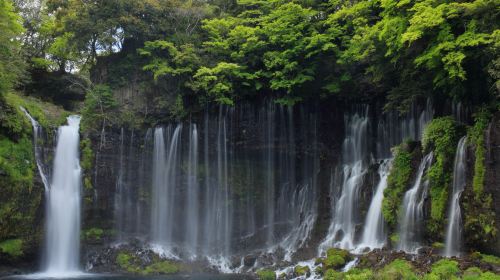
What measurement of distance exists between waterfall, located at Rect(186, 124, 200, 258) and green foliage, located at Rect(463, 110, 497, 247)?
14.6 meters

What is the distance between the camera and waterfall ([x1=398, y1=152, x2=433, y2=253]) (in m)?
18.3

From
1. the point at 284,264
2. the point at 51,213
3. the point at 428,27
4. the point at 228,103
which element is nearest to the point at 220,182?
the point at 228,103

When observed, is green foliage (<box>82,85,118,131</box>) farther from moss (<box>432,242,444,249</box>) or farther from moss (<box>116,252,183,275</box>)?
moss (<box>432,242,444,249</box>)

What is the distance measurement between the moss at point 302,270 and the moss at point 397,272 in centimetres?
405

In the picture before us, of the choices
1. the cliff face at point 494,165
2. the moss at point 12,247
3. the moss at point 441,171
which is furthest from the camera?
the moss at point 12,247

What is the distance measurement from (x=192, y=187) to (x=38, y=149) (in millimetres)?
8033

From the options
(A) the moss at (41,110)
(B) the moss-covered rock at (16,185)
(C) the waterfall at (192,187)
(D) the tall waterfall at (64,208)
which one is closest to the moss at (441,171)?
(C) the waterfall at (192,187)

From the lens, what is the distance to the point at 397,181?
19891mm

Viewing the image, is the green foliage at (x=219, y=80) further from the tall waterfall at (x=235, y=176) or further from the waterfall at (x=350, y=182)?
the waterfall at (x=350, y=182)

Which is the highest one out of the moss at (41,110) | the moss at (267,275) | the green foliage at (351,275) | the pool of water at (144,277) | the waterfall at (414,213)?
the moss at (41,110)

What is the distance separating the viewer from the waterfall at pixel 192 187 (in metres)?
26.8

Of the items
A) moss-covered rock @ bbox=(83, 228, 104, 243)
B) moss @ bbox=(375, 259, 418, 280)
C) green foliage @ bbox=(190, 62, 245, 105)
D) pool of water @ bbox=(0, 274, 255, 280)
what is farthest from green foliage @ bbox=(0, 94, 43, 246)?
moss @ bbox=(375, 259, 418, 280)

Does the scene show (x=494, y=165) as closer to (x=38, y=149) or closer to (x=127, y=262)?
(x=127, y=262)

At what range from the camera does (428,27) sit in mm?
17500
